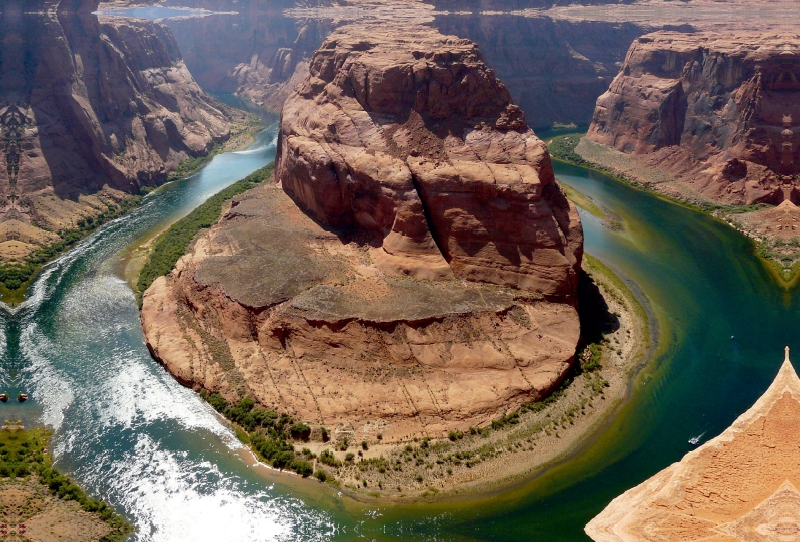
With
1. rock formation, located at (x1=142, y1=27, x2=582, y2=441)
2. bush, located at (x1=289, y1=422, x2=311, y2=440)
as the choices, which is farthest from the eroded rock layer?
bush, located at (x1=289, y1=422, x2=311, y2=440)

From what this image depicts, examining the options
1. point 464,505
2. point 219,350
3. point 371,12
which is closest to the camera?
point 464,505

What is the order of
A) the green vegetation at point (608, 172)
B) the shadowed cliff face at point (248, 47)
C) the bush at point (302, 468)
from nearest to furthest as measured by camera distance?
the bush at point (302, 468) → the green vegetation at point (608, 172) → the shadowed cliff face at point (248, 47)

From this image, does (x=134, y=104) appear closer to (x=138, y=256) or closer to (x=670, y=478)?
(x=138, y=256)

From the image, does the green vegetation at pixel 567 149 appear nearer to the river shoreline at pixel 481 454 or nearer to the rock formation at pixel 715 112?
the rock formation at pixel 715 112

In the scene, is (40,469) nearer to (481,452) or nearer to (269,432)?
(269,432)

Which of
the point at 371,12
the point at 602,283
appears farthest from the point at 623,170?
the point at 371,12

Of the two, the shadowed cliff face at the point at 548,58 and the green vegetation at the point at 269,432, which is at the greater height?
the shadowed cliff face at the point at 548,58

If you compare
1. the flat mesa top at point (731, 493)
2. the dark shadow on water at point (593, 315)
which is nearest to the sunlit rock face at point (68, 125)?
the dark shadow on water at point (593, 315)
